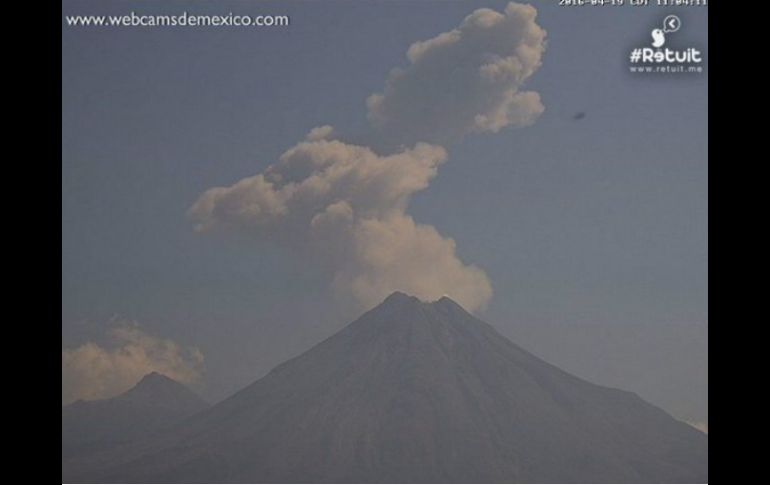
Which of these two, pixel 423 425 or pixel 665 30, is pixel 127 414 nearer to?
pixel 423 425

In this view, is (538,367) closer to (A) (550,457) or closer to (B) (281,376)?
(A) (550,457)

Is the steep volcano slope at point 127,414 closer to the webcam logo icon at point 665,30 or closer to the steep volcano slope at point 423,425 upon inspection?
the steep volcano slope at point 423,425

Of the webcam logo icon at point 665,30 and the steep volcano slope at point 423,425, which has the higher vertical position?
the webcam logo icon at point 665,30

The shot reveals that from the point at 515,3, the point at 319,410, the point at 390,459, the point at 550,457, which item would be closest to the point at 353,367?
the point at 319,410

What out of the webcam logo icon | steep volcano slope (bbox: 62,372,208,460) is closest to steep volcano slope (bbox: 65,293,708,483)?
steep volcano slope (bbox: 62,372,208,460)

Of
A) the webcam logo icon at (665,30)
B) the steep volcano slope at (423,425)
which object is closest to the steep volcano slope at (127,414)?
the steep volcano slope at (423,425)

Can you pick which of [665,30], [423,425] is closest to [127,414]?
[423,425]
